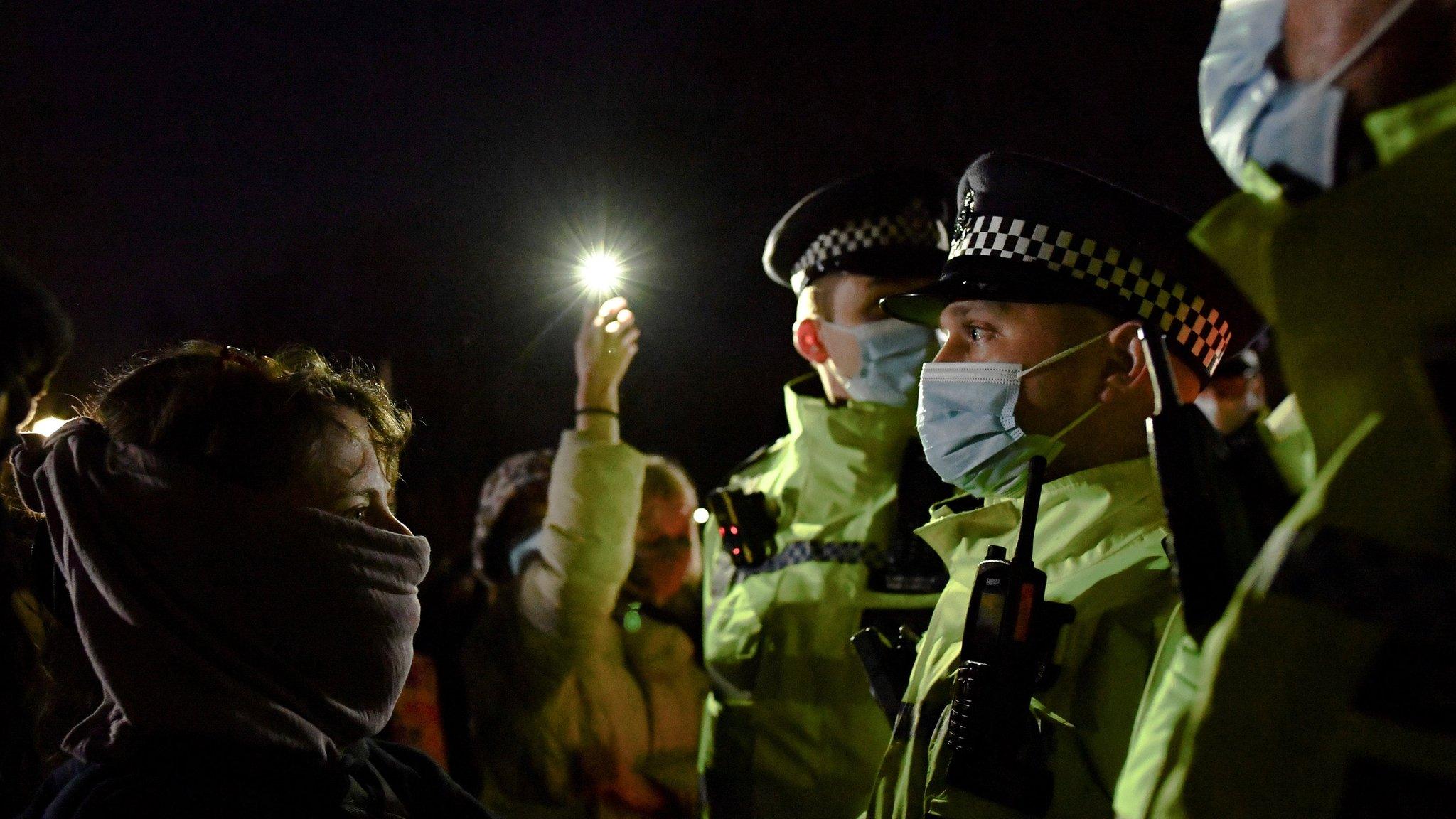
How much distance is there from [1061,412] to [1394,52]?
51.0 inches

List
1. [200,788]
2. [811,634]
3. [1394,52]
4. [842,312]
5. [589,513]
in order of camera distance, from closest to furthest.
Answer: [1394,52] < [200,788] < [811,634] < [842,312] < [589,513]

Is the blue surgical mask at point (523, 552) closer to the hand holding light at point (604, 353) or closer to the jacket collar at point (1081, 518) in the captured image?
the hand holding light at point (604, 353)

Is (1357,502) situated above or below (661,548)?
below

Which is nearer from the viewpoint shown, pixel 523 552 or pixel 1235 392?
pixel 523 552

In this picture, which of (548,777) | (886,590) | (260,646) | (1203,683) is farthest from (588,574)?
(1203,683)

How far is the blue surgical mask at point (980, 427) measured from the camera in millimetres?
2471

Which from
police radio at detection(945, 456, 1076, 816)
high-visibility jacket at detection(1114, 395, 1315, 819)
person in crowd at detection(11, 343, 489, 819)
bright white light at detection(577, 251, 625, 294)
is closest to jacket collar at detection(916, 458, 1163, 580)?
police radio at detection(945, 456, 1076, 816)

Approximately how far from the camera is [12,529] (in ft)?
7.21

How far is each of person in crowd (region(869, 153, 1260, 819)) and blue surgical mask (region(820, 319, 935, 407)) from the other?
1013mm

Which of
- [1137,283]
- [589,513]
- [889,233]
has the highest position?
[889,233]

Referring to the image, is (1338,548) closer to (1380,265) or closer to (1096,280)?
(1380,265)

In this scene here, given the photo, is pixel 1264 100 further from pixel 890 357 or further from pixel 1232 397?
pixel 1232 397

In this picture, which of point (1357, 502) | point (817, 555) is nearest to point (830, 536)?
point (817, 555)

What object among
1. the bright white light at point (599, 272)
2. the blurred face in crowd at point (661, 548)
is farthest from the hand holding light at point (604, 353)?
the blurred face in crowd at point (661, 548)
